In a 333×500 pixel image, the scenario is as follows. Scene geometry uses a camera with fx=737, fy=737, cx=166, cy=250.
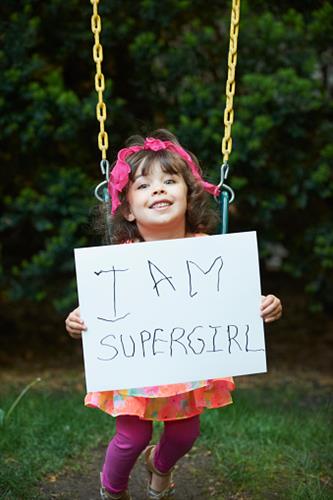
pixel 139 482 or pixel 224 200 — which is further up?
pixel 224 200

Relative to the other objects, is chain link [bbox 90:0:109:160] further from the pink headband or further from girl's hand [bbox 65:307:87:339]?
girl's hand [bbox 65:307:87:339]

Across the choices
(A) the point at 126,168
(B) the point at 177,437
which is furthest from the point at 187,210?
(B) the point at 177,437

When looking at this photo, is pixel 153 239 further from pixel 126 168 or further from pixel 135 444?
pixel 135 444

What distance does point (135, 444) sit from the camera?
2.75 metres

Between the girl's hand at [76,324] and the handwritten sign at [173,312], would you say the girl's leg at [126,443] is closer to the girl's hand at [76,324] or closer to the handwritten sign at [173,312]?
the handwritten sign at [173,312]

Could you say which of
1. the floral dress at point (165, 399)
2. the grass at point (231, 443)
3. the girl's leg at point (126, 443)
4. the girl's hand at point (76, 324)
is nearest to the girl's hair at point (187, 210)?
the girl's hand at point (76, 324)

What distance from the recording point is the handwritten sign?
2.57 meters

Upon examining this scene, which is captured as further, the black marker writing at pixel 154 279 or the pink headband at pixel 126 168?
the pink headband at pixel 126 168

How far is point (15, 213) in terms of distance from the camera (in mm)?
4355

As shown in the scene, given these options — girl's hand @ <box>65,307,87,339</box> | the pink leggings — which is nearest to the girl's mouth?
girl's hand @ <box>65,307,87,339</box>

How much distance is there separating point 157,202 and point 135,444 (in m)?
0.91

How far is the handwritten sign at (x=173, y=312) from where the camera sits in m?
2.57

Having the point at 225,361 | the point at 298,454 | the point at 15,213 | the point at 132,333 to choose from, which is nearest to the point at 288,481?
the point at 298,454

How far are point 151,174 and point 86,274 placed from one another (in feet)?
1.55
